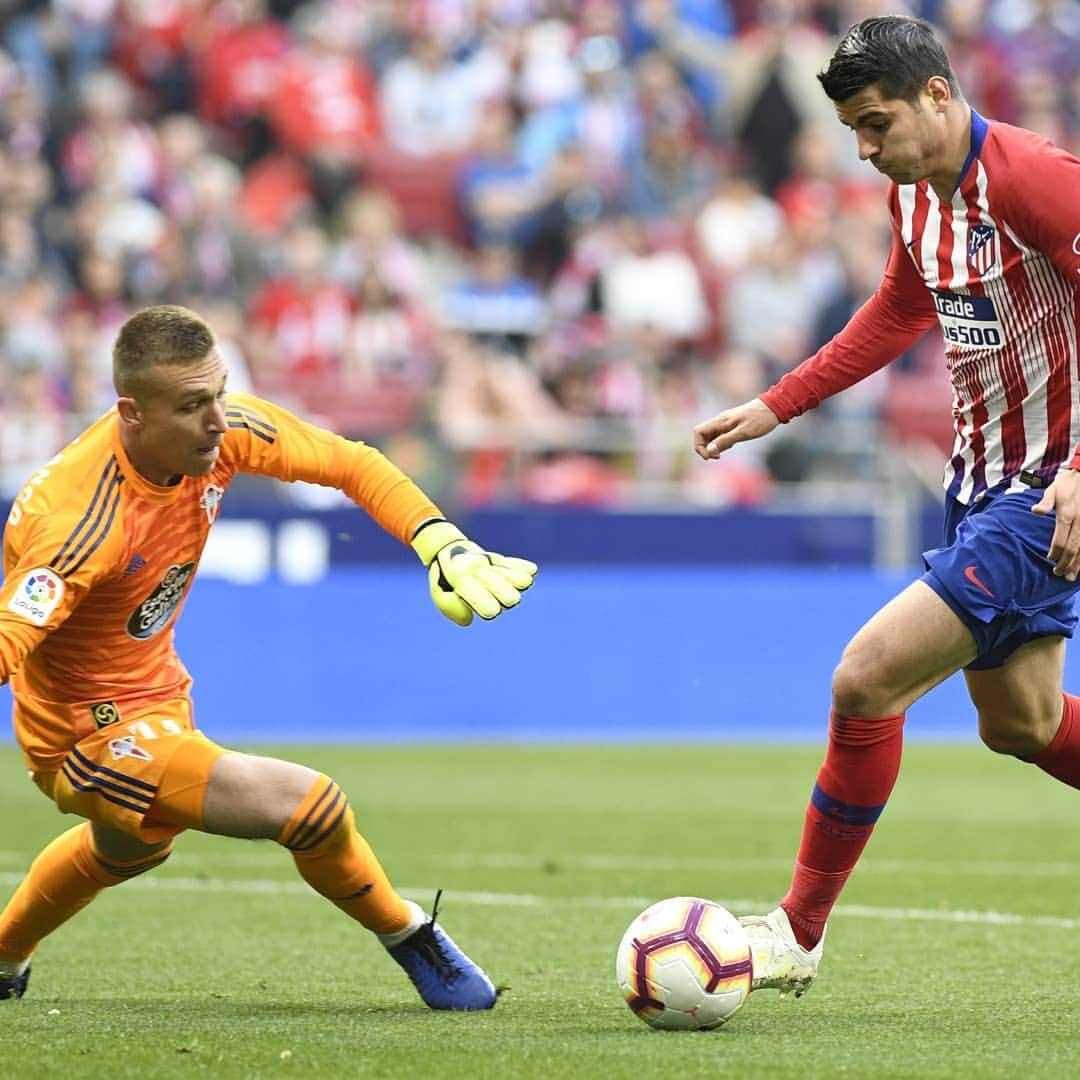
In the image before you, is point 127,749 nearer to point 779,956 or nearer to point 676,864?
point 779,956

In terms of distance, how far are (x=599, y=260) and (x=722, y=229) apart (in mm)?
1217

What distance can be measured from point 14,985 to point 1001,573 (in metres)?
2.53

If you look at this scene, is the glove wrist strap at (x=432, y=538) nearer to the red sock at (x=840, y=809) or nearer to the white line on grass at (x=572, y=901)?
the red sock at (x=840, y=809)

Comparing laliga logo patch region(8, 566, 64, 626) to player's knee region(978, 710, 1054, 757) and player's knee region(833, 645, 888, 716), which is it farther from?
player's knee region(978, 710, 1054, 757)

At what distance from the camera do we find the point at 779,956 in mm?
5000

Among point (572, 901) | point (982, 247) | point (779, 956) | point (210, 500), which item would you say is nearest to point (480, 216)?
point (572, 901)

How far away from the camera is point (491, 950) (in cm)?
604

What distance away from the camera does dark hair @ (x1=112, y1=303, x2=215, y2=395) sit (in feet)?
15.9

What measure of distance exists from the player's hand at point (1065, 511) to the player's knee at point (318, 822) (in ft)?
5.34

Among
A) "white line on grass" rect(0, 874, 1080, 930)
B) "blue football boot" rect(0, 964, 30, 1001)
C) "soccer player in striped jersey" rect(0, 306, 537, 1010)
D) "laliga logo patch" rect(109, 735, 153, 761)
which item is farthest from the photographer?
"white line on grass" rect(0, 874, 1080, 930)

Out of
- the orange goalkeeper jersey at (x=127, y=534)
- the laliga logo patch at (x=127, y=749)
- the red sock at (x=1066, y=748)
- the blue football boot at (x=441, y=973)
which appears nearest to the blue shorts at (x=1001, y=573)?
the red sock at (x=1066, y=748)

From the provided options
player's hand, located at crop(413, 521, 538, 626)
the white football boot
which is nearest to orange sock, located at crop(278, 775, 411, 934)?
player's hand, located at crop(413, 521, 538, 626)

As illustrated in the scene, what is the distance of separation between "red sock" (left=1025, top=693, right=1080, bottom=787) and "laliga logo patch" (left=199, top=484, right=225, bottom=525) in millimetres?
2023

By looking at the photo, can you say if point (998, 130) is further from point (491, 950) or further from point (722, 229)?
point (722, 229)
